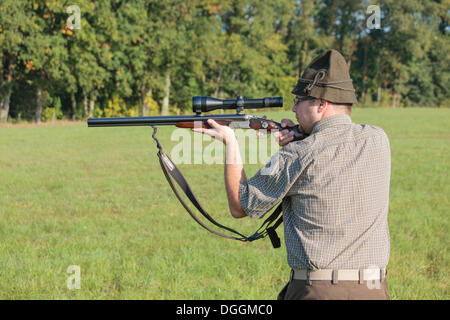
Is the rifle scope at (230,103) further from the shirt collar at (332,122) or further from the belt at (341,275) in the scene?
the belt at (341,275)

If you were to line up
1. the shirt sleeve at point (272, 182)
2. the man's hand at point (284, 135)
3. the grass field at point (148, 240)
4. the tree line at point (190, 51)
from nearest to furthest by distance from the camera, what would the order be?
the shirt sleeve at point (272, 182) < the man's hand at point (284, 135) < the grass field at point (148, 240) < the tree line at point (190, 51)

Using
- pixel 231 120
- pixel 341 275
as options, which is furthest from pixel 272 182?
pixel 231 120

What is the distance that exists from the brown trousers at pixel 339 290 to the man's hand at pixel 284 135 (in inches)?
45.7

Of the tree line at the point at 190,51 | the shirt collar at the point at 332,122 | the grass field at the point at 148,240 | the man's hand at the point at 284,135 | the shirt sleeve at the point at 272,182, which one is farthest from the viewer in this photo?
the tree line at the point at 190,51

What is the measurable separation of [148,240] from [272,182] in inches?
222

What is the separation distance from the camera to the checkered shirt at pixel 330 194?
3.02 m

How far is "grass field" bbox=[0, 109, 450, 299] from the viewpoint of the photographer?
20.5 feet

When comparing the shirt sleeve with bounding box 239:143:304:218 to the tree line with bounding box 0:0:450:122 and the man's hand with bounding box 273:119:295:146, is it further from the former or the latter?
the tree line with bounding box 0:0:450:122

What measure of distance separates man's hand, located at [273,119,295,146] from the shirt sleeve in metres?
0.66

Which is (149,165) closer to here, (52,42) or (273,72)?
(52,42)

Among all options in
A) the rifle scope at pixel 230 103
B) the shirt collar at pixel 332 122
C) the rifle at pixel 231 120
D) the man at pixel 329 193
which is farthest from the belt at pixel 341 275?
the rifle scope at pixel 230 103

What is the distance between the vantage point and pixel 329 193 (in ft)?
9.92

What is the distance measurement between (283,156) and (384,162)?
74 cm

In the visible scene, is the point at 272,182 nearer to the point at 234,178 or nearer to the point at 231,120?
the point at 234,178
